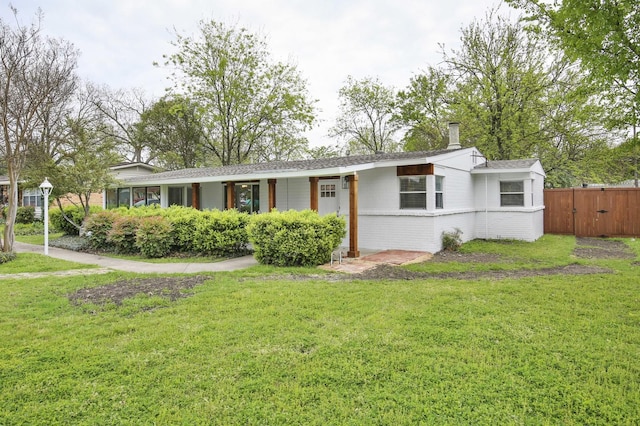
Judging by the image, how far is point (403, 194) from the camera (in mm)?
10500

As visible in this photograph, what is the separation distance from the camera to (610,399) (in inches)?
107

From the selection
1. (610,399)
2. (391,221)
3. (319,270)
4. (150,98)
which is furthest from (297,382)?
(150,98)

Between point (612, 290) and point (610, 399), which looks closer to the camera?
point (610, 399)

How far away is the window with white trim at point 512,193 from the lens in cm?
1264

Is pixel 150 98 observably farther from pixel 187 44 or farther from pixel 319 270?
pixel 319 270

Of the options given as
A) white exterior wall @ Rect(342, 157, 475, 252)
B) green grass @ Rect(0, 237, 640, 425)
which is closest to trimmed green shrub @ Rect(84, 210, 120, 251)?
green grass @ Rect(0, 237, 640, 425)

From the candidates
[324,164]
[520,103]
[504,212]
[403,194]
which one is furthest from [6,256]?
[520,103]

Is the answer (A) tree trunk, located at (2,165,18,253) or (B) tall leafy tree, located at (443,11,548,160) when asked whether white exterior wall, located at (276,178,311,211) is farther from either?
(B) tall leafy tree, located at (443,11,548,160)

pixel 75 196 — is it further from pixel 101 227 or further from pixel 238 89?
pixel 101 227

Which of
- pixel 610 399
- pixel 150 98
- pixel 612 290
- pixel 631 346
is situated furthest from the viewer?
pixel 150 98

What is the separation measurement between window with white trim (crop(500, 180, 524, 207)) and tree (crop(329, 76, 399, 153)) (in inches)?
610

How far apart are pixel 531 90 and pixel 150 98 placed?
2771cm

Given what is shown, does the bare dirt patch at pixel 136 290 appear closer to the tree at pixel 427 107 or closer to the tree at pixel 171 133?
the tree at pixel 427 107

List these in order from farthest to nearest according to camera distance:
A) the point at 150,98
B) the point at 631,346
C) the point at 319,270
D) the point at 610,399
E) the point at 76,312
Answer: the point at 150,98 < the point at 319,270 < the point at 76,312 < the point at 631,346 < the point at 610,399
